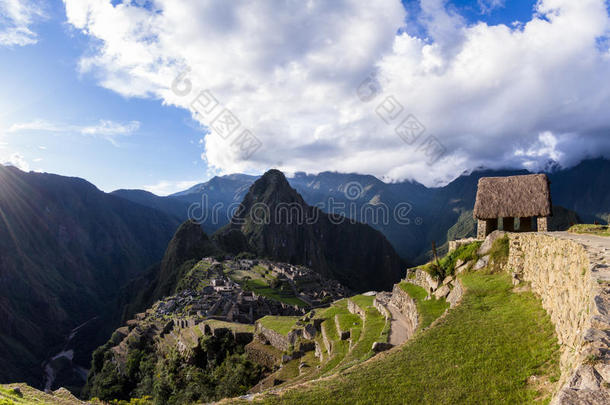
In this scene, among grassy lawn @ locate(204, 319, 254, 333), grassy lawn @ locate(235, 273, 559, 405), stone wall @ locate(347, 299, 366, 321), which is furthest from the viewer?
grassy lawn @ locate(204, 319, 254, 333)

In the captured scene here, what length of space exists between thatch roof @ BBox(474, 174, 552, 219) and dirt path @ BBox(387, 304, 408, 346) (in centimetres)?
871

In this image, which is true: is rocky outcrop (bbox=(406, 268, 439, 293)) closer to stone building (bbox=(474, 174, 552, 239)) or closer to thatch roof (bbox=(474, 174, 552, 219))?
stone building (bbox=(474, 174, 552, 239))

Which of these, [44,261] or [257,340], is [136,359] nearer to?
[257,340]

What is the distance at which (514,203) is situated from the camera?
22016 mm

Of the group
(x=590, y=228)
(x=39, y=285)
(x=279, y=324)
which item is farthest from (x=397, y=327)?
(x=39, y=285)

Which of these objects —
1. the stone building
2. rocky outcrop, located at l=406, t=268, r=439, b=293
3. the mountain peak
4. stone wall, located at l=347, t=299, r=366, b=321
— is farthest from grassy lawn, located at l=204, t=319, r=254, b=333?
the mountain peak

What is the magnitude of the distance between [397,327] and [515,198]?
503 inches

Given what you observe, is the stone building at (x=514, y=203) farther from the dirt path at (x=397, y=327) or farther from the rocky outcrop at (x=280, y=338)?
the rocky outcrop at (x=280, y=338)

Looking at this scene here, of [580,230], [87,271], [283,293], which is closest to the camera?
[580,230]

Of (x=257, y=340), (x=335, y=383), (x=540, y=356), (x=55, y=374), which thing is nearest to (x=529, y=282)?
(x=540, y=356)

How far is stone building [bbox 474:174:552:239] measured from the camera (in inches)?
842

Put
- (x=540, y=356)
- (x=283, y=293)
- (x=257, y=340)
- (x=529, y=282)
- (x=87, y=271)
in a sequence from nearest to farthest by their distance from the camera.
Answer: (x=540, y=356) < (x=529, y=282) < (x=257, y=340) < (x=283, y=293) < (x=87, y=271)

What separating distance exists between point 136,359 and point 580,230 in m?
45.6

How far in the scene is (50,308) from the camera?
129750mm
